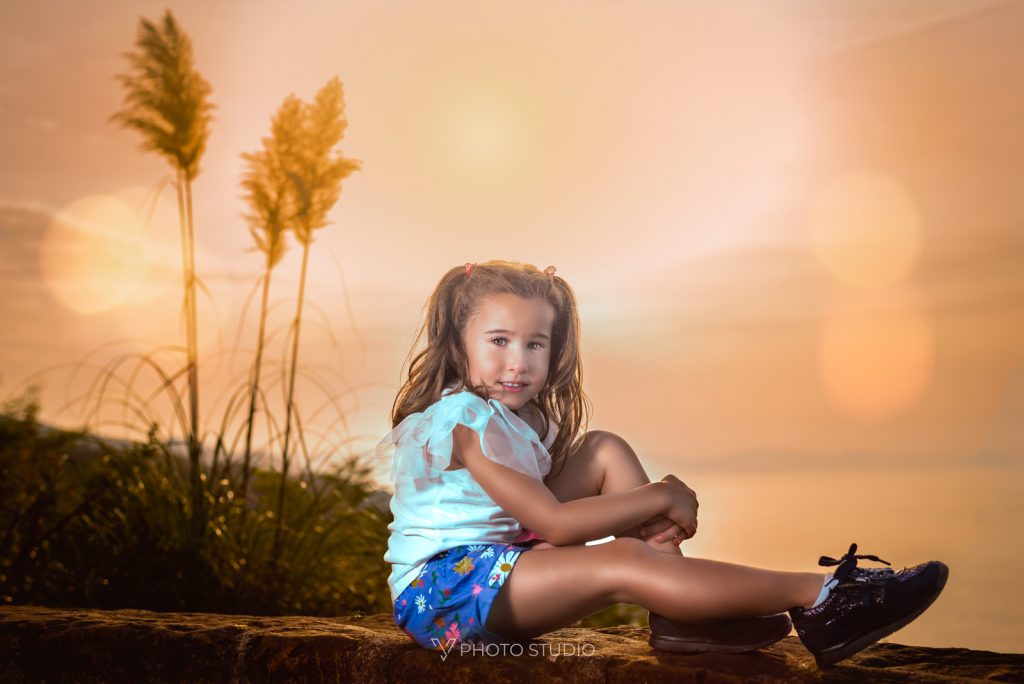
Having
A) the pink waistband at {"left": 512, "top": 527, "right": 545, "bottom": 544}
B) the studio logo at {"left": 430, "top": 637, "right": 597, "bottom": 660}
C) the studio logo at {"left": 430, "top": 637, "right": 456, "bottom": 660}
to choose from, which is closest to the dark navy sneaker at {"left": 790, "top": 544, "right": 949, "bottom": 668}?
the studio logo at {"left": 430, "top": 637, "right": 597, "bottom": 660}

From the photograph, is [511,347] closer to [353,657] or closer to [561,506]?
[561,506]

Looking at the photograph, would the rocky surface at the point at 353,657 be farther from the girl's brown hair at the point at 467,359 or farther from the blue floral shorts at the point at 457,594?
the girl's brown hair at the point at 467,359

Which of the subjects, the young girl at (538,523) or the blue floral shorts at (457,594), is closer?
the young girl at (538,523)

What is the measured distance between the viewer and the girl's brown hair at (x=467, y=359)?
7.00ft

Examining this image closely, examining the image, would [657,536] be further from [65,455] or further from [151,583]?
[65,455]

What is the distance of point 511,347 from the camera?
205 centimetres

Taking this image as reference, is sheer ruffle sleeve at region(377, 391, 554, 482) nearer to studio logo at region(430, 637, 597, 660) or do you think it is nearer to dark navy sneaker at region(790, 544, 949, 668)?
studio logo at region(430, 637, 597, 660)

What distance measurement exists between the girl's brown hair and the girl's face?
29 millimetres

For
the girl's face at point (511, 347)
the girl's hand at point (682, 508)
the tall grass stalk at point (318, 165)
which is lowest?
the girl's hand at point (682, 508)

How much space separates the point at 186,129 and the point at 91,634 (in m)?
2.20

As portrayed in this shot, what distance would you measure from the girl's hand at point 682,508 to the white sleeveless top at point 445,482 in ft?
0.90

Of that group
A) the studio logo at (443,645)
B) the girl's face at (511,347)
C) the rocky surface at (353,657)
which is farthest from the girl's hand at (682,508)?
the studio logo at (443,645)

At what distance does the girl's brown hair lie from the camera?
84.0 inches

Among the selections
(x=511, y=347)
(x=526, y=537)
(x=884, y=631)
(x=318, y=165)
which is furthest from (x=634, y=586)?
(x=318, y=165)
